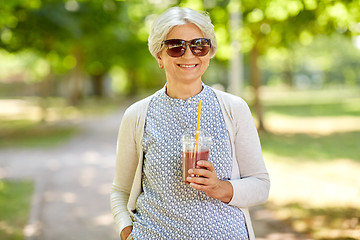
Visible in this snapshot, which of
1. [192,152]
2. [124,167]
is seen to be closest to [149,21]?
[124,167]

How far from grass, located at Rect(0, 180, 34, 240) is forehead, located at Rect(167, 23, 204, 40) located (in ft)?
14.8

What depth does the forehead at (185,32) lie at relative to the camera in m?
2.31

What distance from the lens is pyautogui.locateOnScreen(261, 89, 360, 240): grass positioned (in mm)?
6375

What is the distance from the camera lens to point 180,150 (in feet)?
7.43

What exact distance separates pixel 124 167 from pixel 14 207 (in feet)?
18.6

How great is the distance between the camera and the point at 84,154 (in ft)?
43.1

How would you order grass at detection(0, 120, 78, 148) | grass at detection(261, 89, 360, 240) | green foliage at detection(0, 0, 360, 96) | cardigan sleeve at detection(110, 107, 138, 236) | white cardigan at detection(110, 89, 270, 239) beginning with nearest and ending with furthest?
1. white cardigan at detection(110, 89, 270, 239)
2. cardigan sleeve at detection(110, 107, 138, 236)
3. grass at detection(261, 89, 360, 240)
4. green foliage at detection(0, 0, 360, 96)
5. grass at detection(0, 120, 78, 148)

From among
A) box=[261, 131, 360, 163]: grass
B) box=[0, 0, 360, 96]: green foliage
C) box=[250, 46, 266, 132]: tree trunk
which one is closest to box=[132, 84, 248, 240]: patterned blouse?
box=[0, 0, 360, 96]: green foliage

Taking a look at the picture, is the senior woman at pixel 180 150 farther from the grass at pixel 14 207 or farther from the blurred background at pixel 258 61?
the grass at pixel 14 207

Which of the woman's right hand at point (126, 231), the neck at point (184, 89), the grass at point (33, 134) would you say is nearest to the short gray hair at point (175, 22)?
the neck at point (184, 89)

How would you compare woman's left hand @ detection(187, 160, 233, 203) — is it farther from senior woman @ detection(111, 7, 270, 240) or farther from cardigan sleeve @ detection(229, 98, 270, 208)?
cardigan sleeve @ detection(229, 98, 270, 208)

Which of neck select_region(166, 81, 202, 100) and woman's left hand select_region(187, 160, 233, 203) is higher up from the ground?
neck select_region(166, 81, 202, 100)

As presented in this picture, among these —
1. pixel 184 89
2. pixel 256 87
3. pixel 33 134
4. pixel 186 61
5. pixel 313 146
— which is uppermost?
pixel 256 87

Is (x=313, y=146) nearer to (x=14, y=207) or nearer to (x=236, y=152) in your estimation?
(x=14, y=207)
